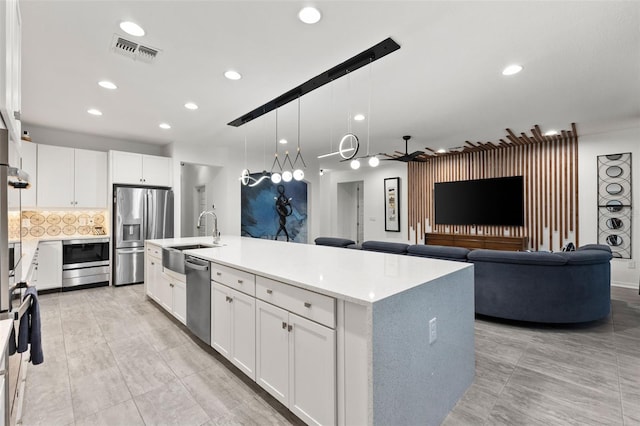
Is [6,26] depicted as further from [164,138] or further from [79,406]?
[164,138]

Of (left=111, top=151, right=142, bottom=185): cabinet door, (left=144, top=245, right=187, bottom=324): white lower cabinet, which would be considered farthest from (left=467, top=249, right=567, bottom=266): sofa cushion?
(left=111, top=151, right=142, bottom=185): cabinet door

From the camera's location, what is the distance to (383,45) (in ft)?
8.03

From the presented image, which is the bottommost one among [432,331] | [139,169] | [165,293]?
[165,293]

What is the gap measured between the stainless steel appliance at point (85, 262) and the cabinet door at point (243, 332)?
4095mm

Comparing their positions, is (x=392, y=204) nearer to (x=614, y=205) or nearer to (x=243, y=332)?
(x=614, y=205)

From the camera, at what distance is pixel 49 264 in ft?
15.1

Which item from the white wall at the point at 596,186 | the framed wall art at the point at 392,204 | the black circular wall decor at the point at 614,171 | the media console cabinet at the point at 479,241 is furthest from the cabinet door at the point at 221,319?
the black circular wall decor at the point at 614,171

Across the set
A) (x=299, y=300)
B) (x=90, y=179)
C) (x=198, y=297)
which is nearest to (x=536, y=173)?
(x=299, y=300)

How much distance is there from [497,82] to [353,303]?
306 centimetres

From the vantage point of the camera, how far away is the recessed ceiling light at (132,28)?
2.21 m

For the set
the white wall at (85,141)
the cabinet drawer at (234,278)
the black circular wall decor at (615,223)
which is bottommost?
the cabinet drawer at (234,278)

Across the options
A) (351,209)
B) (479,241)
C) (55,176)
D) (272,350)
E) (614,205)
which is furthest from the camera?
(351,209)

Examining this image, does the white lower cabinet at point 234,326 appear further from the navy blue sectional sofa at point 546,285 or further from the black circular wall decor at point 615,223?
Answer: the black circular wall decor at point 615,223

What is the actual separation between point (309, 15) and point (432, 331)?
2.23 meters
